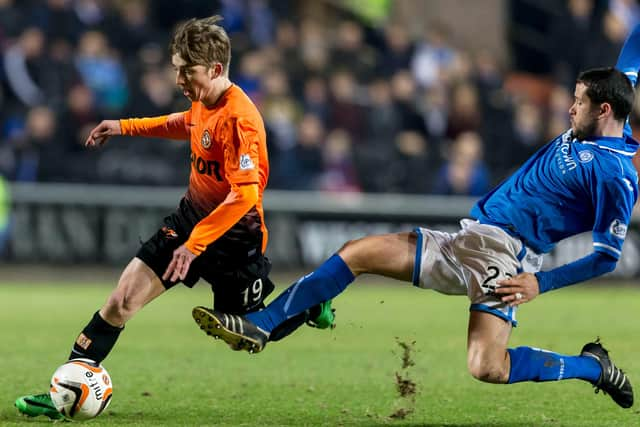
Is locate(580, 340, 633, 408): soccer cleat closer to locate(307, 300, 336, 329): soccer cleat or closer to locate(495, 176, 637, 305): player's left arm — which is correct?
locate(495, 176, 637, 305): player's left arm

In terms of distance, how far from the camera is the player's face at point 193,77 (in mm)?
6039

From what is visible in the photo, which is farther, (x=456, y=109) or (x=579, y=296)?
(x=456, y=109)

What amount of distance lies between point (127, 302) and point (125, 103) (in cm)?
894

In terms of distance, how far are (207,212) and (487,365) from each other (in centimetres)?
166

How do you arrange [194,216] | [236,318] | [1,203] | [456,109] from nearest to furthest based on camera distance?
[236,318]
[194,216]
[1,203]
[456,109]

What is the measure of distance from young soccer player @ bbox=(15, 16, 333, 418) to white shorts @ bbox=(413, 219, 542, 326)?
730mm

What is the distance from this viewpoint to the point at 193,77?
19.9 ft

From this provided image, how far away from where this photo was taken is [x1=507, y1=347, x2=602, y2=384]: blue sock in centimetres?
611

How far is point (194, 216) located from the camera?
6.39 metres

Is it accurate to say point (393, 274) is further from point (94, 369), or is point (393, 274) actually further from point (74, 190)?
point (74, 190)

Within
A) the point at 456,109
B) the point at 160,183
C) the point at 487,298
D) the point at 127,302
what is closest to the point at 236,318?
the point at 127,302

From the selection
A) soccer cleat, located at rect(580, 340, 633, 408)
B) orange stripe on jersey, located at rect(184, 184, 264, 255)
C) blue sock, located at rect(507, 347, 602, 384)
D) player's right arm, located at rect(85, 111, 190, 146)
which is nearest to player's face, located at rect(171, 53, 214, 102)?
player's right arm, located at rect(85, 111, 190, 146)

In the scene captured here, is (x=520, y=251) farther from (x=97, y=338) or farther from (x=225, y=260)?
(x=97, y=338)

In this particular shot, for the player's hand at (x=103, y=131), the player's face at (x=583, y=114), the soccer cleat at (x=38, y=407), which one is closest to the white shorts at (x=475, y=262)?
the player's face at (x=583, y=114)
